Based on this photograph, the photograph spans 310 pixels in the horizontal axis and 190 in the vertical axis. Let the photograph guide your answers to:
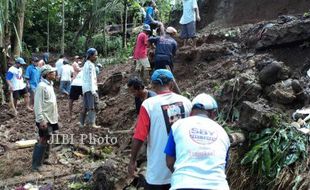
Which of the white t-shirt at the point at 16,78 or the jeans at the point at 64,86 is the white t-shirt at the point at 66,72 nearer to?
the jeans at the point at 64,86

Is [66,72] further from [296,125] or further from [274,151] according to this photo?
[274,151]

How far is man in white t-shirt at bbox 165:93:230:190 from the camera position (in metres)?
3.60

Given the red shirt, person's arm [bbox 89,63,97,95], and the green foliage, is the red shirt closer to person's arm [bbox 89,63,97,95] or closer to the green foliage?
person's arm [bbox 89,63,97,95]

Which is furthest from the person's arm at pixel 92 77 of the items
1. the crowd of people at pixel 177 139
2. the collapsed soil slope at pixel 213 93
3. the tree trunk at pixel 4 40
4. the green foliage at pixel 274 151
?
the tree trunk at pixel 4 40

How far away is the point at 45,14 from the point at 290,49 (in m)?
20.4

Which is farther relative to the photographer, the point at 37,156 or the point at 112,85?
the point at 112,85

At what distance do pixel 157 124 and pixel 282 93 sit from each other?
3.26m

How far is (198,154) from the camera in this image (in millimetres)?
3641

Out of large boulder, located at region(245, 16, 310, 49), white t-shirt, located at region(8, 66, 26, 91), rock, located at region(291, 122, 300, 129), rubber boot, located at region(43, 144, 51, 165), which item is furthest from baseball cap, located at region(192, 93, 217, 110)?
white t-shirt, located at region(8, 66, 26, 91)

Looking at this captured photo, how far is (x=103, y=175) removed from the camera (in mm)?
6980

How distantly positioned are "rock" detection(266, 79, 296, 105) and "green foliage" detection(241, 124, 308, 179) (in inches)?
44.6

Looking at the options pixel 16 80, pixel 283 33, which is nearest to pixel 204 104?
pixel 283 33

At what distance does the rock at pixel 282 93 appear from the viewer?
718 centimetres

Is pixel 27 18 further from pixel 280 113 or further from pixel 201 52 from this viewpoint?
pixel 280 113
